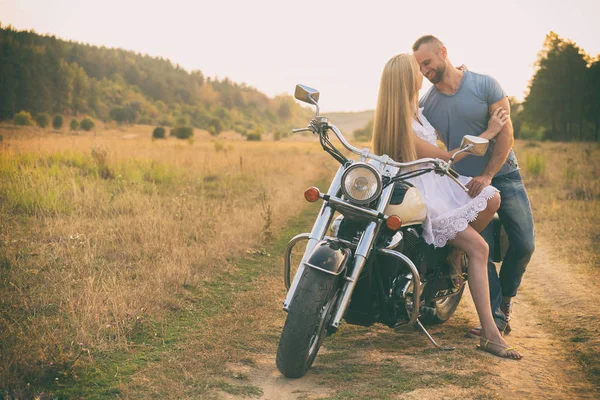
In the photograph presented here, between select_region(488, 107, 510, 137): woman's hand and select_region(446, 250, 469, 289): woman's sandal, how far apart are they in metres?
0.96

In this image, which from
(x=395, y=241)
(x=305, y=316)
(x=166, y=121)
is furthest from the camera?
(x=166, y=121)

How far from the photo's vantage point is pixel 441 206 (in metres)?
4.14

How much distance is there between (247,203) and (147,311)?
605cm

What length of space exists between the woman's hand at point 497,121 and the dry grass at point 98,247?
120 inches

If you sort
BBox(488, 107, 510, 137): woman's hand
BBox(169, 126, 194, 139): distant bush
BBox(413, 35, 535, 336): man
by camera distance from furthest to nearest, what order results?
1. BBox(169, 126, 194, 139): distant bush
2. BBox(413, 35, 535, 336): man
3. BBox(488, 107, 510, 137): woman's hand

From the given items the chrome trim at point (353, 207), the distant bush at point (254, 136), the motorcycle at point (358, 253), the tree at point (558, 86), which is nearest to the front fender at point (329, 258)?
the motorcycle at point (358, 253)

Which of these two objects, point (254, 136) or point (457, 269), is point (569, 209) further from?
point (254, 136)

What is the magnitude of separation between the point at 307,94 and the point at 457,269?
6.00ft

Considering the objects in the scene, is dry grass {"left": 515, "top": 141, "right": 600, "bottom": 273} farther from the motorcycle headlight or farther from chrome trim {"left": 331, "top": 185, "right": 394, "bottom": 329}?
the motorcycle headlight

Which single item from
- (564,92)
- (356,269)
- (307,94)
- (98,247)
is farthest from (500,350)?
(564,92)

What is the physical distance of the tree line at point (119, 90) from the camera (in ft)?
66.7

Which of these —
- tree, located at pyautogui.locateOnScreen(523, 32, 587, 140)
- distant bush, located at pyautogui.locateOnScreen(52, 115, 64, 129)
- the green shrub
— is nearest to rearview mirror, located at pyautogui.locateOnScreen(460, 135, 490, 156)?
the green shrub

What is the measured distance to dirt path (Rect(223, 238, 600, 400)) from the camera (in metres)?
3.54

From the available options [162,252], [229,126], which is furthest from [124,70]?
[162,252]
